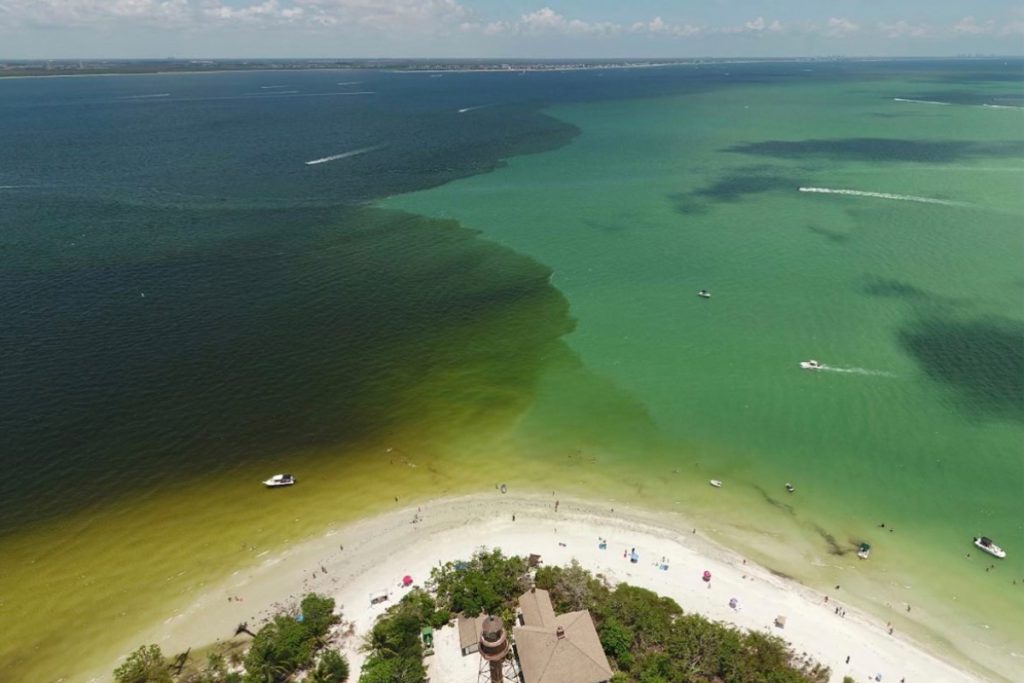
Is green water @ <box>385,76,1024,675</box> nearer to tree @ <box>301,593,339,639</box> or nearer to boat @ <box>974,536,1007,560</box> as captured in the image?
boat @ <box>974,536,1007,560</box>

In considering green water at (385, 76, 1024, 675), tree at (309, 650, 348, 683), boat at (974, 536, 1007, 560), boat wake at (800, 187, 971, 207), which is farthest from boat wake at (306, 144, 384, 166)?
boat at (974, 536, 1007, 560)

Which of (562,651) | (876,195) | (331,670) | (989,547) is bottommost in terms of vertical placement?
(989,547)

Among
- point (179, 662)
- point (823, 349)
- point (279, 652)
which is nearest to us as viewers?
point (279, 652)

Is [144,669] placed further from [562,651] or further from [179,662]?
[562,651]

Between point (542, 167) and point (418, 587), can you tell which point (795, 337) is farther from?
point (542, 167)

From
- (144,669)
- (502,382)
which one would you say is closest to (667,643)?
(144,669)

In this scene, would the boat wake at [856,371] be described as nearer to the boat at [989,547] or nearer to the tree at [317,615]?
the boat at [989,547]

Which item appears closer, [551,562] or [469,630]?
[469,630]

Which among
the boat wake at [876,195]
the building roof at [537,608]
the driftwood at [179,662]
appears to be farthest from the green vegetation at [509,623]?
the boat wake at [876,195]
